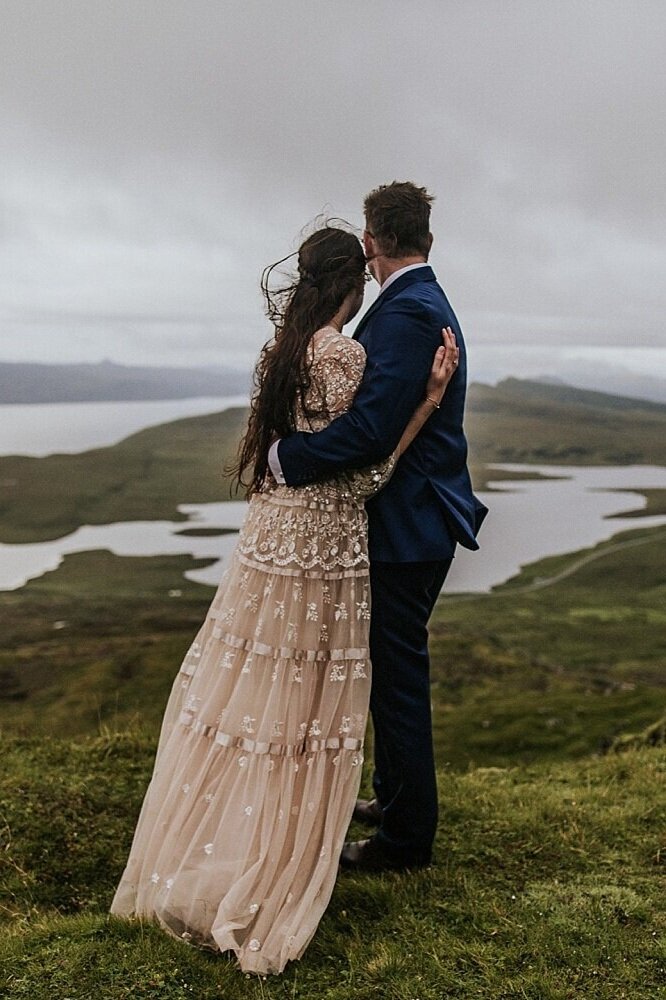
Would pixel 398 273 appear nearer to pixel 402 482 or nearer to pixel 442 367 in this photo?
pixel 442 367

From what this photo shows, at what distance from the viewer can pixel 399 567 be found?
4.95 metres

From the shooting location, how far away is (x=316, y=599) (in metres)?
4.83

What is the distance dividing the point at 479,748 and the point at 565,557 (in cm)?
10735

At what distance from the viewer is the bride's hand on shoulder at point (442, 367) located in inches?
187

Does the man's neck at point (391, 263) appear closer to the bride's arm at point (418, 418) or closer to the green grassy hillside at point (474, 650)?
the bride's arm at point (418, 418)

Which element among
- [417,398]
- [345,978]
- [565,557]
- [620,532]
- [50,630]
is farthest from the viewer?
[620,532]

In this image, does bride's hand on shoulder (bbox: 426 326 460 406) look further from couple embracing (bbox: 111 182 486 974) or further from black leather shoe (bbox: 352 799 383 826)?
black leather shoe (bbox: 352 799 383 826)

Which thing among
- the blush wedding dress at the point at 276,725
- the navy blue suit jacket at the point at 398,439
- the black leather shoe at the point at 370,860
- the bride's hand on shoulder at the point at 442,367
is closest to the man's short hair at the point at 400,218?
the navy blue suit jacket at the point at 398,439

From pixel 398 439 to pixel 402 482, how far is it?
33 centimetres

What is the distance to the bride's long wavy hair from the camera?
4.69 meters

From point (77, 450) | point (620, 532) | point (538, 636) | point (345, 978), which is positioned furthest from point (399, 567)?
point (77, 450)

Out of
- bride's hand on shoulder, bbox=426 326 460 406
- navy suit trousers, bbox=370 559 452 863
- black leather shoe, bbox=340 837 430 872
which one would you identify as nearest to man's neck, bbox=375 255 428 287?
bride's hand on shoulder, bbox=426 326 460 406

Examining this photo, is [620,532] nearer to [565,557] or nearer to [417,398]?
[565,557]

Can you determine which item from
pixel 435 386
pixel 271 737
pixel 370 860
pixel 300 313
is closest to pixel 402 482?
pixel 435 386
